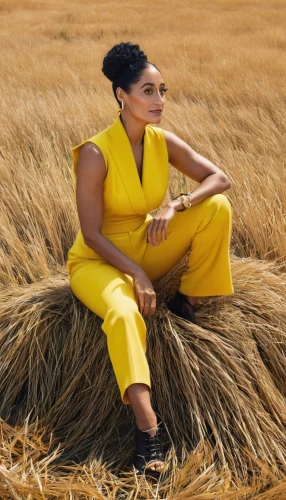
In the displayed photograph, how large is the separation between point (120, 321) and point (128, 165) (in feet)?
2.22

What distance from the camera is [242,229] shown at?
12.1 feet

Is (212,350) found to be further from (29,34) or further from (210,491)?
(29,34)

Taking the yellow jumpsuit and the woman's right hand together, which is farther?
the yellow jumpsuit

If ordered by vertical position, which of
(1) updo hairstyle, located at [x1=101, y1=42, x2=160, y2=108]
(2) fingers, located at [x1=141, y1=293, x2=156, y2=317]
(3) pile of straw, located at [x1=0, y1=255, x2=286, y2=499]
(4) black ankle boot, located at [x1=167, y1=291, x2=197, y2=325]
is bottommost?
(3) pile of straw, located at [x1=0, y1=255, x2=286, y2=499]

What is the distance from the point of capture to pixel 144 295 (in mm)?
2486

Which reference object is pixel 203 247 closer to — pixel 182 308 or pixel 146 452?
pixel 182 308

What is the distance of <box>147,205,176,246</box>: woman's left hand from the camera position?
8.52 ft

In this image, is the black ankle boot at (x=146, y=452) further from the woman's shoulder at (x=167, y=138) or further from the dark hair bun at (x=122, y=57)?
the dark hair bun at (x=122, y=57)

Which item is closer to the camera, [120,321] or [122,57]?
[120,321]

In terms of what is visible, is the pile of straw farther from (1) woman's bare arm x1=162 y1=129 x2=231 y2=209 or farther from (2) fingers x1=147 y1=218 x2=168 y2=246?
(1) woman's bare arm x1=162 y1=129 x2=231 y2=209

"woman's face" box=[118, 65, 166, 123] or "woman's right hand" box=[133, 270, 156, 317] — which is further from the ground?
"woman's face" box=[118, 65, 166, 123]

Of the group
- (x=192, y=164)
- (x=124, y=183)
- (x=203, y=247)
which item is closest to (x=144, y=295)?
(x=203, y=247)

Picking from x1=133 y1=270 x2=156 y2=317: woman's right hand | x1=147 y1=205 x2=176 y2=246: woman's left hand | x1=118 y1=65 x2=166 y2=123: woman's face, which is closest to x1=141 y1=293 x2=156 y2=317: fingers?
x1=133 y1=270 x2=156 y2=317: woman's right hand

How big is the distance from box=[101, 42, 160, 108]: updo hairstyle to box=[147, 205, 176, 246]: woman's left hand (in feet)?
1.62
